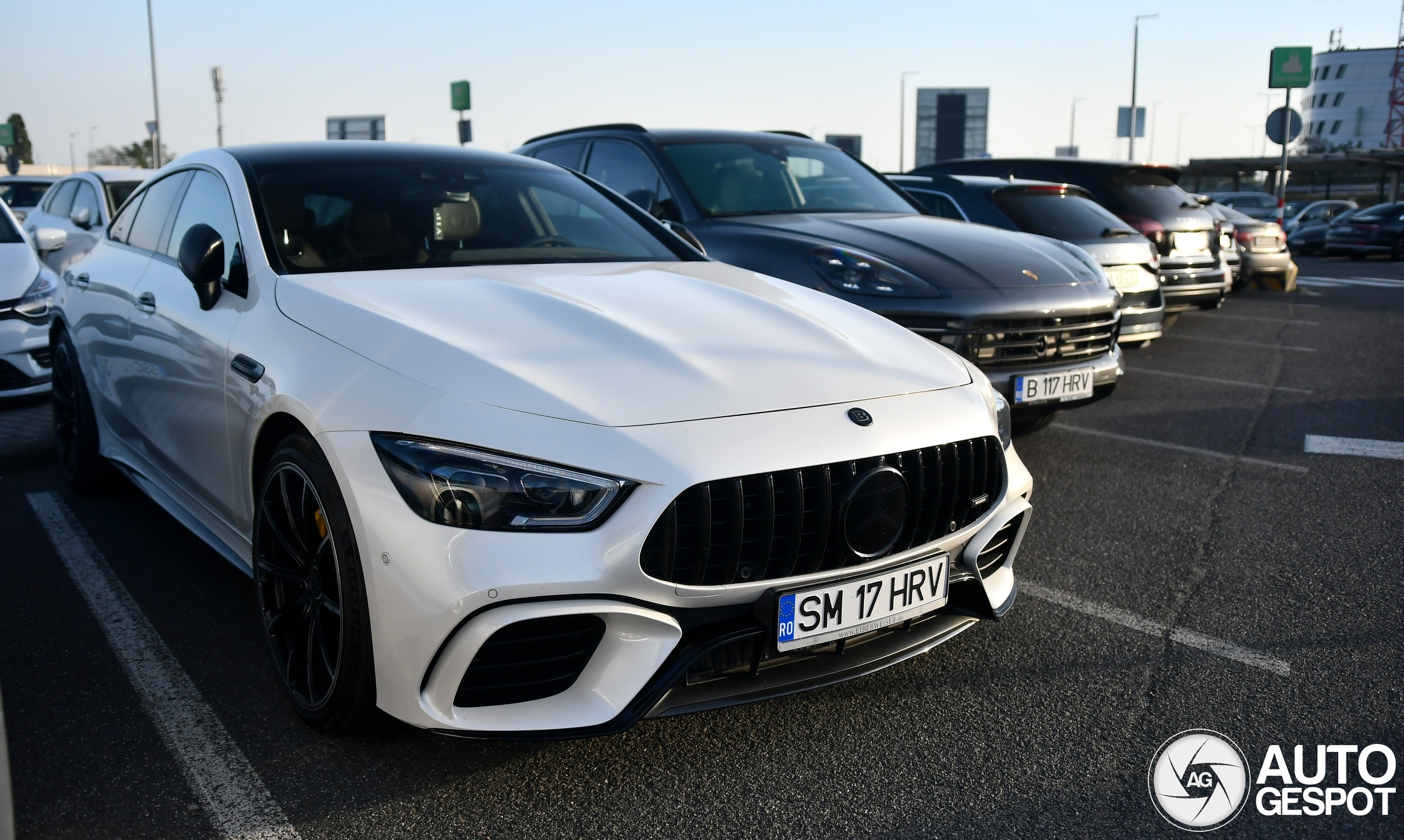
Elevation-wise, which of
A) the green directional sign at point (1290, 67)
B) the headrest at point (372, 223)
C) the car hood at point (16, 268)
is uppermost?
the green directional sign at point (1290, 67)

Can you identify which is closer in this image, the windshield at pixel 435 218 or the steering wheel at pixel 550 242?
the windshield at pixel 435 218

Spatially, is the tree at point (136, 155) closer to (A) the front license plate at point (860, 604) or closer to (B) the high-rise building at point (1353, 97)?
(A) the front license plate at point (860, 604)

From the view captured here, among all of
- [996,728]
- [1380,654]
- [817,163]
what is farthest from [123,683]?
[817,163]

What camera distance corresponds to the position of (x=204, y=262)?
3.37 metres

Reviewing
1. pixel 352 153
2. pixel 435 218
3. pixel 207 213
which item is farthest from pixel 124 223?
pixel 435 218

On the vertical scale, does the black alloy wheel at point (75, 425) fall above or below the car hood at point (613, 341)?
below

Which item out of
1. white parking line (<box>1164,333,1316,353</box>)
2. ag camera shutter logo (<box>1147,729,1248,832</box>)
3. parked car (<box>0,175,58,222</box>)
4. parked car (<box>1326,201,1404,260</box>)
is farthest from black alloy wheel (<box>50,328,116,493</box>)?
parked car (<box>1326,201,1404,260</box>)

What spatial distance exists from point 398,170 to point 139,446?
1.43m

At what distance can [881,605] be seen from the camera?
8.71ft

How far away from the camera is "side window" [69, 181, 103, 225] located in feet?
34.9

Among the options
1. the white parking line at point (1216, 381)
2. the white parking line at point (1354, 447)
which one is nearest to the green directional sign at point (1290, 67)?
the white parking line at point (1216, 381)

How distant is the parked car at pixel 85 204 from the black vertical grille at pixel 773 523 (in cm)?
918

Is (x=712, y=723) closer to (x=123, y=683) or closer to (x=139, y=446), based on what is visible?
(x=123, y=683)

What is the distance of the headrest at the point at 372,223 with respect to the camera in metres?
3.62
